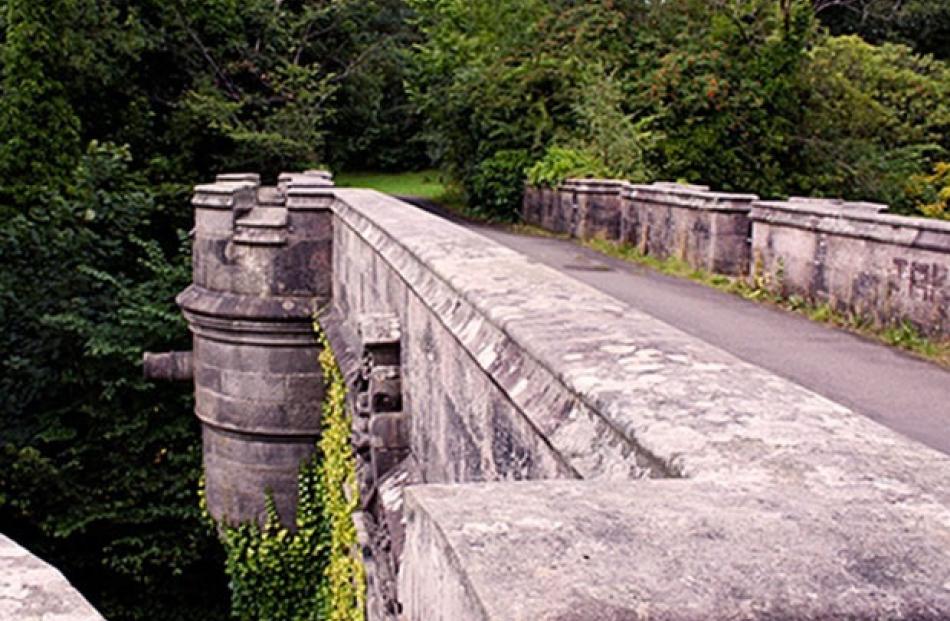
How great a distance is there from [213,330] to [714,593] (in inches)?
385

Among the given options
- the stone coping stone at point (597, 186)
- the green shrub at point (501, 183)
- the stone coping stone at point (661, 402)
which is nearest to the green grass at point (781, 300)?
the stone coping stone at point (597, 186)

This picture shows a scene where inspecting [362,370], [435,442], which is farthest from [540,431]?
[362,370]

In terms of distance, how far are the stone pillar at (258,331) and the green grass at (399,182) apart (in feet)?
71.9

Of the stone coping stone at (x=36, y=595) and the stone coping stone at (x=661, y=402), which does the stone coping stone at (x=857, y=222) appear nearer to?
the stone coping stone at (x=661, y=402)

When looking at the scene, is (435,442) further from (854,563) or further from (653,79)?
(653,79)

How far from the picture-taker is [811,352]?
22.1ft

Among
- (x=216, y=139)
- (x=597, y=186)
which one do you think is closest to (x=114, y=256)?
(x=216, y=139)

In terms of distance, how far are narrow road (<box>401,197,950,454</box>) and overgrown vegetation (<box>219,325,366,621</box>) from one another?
284 cm

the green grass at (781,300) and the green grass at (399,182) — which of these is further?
the green grass at (399,182)

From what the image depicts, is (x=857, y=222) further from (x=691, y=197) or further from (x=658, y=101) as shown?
(x=658, y=101)

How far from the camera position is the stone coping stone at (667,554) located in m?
1.26

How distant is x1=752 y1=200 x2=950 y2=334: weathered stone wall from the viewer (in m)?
7.02

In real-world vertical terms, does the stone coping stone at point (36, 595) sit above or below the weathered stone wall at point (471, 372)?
below

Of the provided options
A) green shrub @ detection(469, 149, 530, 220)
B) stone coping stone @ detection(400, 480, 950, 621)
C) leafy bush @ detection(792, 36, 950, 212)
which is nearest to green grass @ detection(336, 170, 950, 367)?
green shrub @ detection(469, 149, 530, 220)
